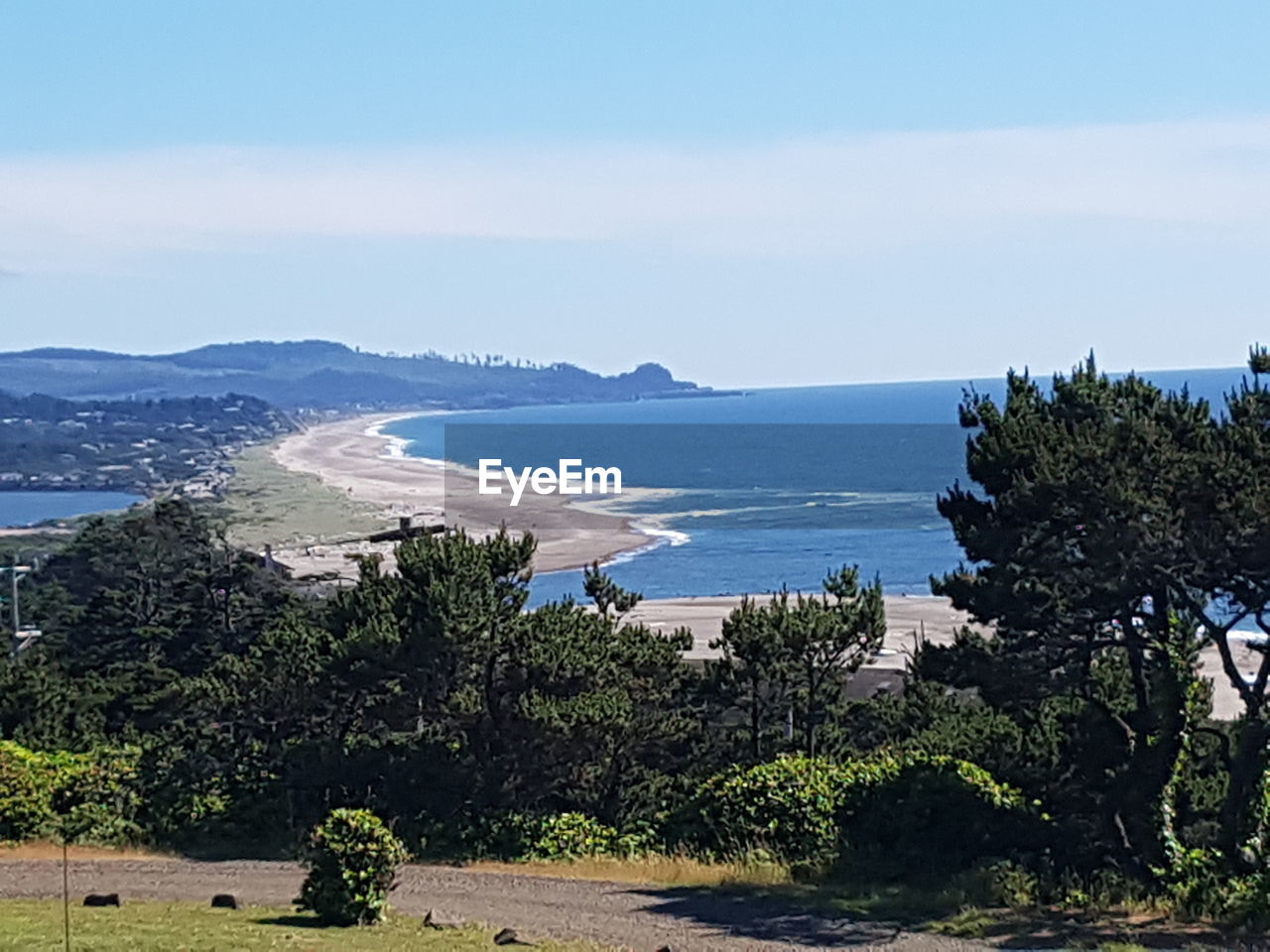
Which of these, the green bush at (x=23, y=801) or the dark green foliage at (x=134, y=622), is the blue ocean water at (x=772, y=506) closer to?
the dark green foliage at (x=134, y=622)

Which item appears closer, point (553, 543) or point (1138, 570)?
point (1138, 570)

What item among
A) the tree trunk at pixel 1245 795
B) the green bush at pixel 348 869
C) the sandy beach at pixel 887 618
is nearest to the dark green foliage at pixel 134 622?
the green bush at pixel 348 869

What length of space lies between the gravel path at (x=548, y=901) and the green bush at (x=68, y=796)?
6.89 feet

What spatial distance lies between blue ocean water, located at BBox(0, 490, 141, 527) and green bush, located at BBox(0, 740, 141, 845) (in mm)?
97992

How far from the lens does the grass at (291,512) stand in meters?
91.7

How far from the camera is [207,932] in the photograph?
1209 centimetres

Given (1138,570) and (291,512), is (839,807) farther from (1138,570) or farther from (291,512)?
(291,512)

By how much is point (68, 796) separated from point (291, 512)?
9144cm

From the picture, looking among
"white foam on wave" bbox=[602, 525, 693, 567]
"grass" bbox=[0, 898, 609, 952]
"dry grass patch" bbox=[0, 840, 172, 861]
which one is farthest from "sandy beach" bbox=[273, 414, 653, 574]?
"grass" bbox=[0, 898, 609, 952]

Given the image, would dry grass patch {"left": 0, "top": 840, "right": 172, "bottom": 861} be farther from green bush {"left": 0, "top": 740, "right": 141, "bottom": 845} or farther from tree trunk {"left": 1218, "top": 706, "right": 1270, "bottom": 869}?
tree trunk {"left": 1218, "top": 706, "right": 1270, "bottom": 869}

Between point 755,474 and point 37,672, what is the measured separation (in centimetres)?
11417

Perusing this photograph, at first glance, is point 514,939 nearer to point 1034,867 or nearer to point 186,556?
point 1034,867

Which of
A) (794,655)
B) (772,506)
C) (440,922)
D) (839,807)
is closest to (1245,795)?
(839,807)

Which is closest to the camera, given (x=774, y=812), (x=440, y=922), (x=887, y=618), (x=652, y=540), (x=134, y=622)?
(x=440, y=922)
